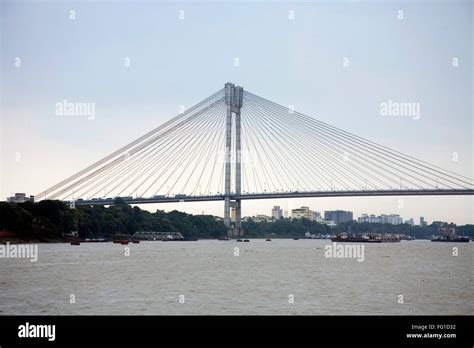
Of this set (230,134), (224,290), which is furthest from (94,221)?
(224,290)

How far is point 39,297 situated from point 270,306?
30.7ft

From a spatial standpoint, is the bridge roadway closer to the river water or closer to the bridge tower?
the bridge tower

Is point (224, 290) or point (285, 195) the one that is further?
point (285, 195)

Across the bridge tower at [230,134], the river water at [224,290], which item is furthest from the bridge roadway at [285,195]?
the river water at [224,290]

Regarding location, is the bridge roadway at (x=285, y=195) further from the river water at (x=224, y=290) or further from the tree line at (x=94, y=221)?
the river water at (x=224, y=290)

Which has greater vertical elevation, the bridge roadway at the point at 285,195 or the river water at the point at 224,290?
the bridge roadway at the point at 285,195

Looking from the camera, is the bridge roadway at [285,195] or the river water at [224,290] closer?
the river water at [224,290]

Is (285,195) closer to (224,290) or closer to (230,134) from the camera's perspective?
(230,134)

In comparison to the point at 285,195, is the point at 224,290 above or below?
below

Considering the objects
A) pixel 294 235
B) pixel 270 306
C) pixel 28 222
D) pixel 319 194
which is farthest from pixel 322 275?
pixel 294 235

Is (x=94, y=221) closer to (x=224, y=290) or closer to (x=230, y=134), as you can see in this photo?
(x=230, y=134)

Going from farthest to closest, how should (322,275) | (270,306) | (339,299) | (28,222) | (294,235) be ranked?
(294,235) < (28,222) < (322,275) < (339,299) < (270,306)
